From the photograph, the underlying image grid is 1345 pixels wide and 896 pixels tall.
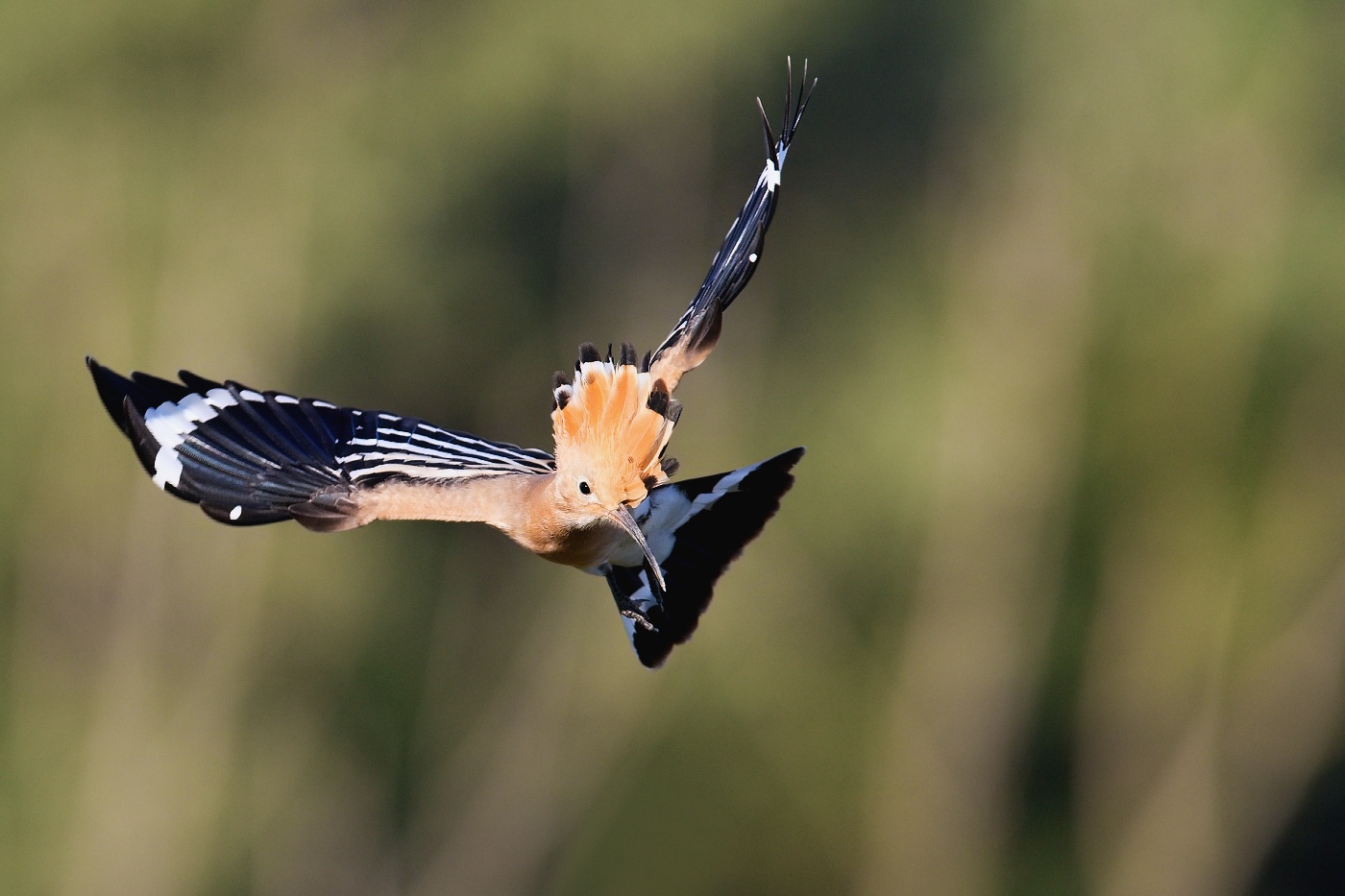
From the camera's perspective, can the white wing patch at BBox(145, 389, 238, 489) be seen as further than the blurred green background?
No

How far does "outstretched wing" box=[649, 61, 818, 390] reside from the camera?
2234 millimetres

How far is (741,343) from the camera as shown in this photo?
632 centimetres

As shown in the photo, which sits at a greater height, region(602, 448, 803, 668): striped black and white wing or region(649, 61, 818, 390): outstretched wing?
region(649, 61, 818, 390): outstretched wing

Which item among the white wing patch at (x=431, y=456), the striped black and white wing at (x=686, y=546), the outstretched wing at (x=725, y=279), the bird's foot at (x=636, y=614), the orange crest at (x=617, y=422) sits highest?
the outstretched wing at (x=725, y=279)

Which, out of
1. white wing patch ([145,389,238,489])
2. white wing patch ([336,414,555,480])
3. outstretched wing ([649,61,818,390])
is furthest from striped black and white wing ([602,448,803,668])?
white wing patch ([145,389,238,489])

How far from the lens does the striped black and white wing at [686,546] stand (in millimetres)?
2533

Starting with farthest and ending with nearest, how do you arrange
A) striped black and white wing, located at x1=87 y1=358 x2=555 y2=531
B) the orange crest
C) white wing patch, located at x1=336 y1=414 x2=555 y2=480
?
white wing patch, located at x1=336 y1=414 x2=555 y2=480 < striped black and white wing, located at x1=87 y1=358 x2=555 y2=531 < the orange crest

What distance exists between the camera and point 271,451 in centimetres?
262

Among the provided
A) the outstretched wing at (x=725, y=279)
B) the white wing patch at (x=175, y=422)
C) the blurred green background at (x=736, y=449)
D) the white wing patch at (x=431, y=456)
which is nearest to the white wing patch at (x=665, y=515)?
the white wing patch at (x=431, y=456)

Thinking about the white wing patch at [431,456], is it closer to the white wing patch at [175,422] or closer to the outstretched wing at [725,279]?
the white wing patch at [175,422]

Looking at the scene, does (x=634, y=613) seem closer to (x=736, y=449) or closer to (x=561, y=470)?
(x=561, y=470)

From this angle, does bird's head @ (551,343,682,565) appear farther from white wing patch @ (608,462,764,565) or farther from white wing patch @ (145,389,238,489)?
white wing patch @ (145,389,238,489)

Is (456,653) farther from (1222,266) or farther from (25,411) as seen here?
(1222,266)

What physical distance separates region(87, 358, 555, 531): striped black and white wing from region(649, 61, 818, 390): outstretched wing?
1.38 ft
